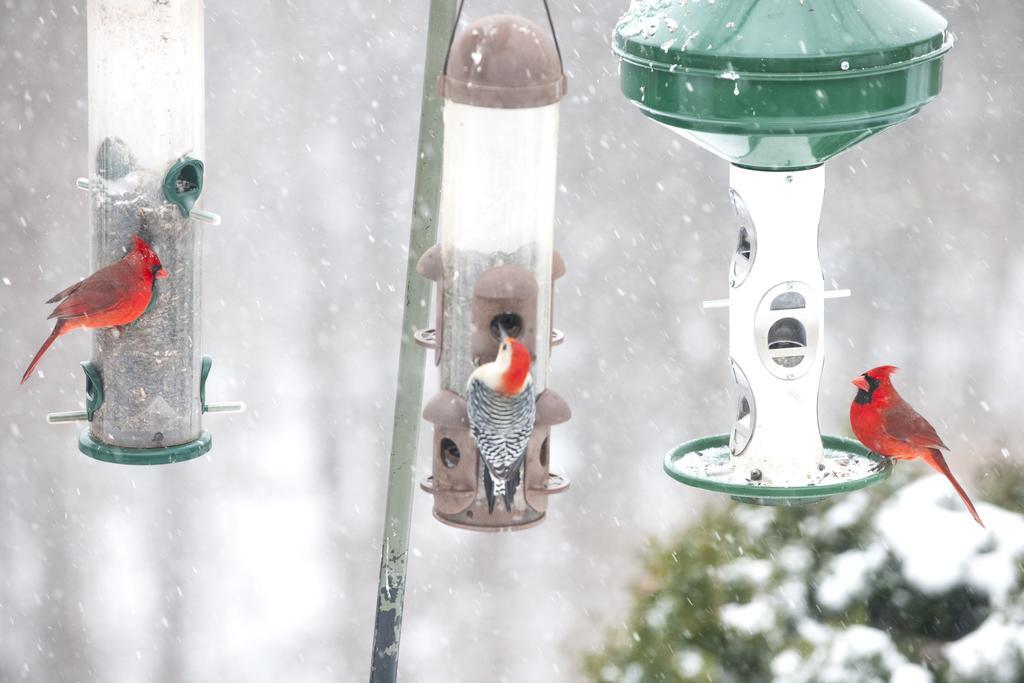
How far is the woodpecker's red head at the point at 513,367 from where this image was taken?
12.1 feet

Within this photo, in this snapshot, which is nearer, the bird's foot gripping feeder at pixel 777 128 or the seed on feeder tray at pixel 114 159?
the bird's foot gripping feeder at pixel 777 128

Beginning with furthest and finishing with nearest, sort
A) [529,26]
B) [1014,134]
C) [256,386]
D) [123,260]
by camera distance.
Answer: [256,386] < [1014,134] < [123,260] < [529,26]

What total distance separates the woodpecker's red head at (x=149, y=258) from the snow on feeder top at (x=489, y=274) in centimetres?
78

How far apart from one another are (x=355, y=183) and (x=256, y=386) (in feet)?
4.72

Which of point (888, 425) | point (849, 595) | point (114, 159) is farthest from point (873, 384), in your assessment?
point (114, 159)

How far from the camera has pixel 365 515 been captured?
10914mm

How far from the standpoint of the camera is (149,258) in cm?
434

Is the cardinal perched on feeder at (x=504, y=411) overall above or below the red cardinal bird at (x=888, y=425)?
above

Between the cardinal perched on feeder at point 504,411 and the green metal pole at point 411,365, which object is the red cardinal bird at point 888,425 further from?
the green metal pole at point 411,365

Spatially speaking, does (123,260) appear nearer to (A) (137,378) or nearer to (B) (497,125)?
(A) (137,378)

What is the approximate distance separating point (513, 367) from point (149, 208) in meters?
1.28

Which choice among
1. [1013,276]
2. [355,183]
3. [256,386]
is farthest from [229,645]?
[1013,276]

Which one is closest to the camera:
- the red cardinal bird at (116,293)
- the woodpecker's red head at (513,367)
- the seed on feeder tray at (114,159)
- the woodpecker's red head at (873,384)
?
the woodpecker's red head at (513,367)

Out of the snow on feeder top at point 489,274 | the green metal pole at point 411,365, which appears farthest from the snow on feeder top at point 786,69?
the green metal pole at point 411,365
